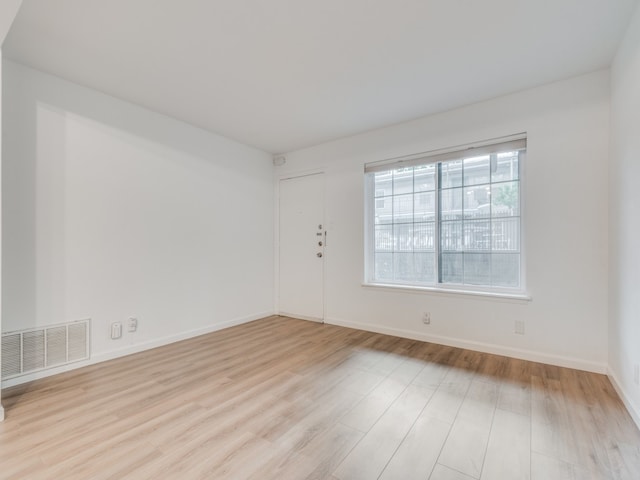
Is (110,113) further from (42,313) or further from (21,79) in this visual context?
(42,313)

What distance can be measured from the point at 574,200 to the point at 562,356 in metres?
1.33

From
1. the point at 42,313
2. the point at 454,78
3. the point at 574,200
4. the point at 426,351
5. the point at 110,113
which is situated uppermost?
the point at 454,78

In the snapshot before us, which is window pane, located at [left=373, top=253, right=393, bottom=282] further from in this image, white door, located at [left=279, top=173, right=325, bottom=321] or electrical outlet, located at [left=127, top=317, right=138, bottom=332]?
electrical outlet, located at [left=127, top=317, right=138, bottom=332]

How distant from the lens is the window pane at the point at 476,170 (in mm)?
3092

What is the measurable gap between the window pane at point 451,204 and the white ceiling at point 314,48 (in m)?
0.88

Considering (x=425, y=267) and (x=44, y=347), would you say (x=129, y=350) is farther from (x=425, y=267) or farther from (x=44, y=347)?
(x=425, y=267)

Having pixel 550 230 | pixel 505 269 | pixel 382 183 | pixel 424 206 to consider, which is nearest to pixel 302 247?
pixel 382 183

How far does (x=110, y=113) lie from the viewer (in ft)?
9.29

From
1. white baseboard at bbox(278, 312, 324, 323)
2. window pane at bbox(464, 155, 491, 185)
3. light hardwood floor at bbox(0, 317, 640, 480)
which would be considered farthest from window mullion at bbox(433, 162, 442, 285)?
white baseboard at bbox(278, 312, 324, 323)

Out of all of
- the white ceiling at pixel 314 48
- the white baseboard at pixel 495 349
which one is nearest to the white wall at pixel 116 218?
the white ceiling at pixel 314 48

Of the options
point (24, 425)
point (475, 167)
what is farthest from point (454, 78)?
point (24, 425)

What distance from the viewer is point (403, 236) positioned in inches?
143

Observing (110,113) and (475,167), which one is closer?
(110,113)

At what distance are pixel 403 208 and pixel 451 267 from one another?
868 mm
